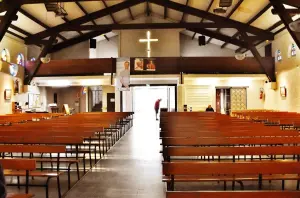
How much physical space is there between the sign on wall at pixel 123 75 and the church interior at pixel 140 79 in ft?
0.17

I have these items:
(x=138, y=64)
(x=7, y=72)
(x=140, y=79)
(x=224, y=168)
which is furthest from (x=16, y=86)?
(x=224, y=168)

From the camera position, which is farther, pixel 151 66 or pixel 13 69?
pixel 151 66

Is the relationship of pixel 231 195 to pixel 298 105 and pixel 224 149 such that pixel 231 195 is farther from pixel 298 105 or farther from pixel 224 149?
pixel 298 105

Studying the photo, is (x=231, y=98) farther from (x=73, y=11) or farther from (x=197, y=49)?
(x=73, y=11)

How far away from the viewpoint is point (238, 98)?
63.5 feet

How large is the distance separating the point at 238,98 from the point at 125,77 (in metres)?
7.08

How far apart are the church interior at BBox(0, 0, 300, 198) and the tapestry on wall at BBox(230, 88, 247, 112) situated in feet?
0.19

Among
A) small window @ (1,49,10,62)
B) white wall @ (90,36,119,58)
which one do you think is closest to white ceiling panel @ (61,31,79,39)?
white wall @ (90,36,119,58)

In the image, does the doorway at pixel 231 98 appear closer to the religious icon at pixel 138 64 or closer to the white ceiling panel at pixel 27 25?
the religious icon at pixel 138 64

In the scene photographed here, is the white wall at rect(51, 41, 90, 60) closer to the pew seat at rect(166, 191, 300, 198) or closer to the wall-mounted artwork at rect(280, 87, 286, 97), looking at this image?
the wall-mounted artwork at rect(280, 87, 286, 97)

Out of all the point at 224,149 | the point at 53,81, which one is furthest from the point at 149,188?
the point at 53,81

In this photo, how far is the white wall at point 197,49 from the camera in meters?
20.5

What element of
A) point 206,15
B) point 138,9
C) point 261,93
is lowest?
point 261,93

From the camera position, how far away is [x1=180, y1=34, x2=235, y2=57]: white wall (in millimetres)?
20484
